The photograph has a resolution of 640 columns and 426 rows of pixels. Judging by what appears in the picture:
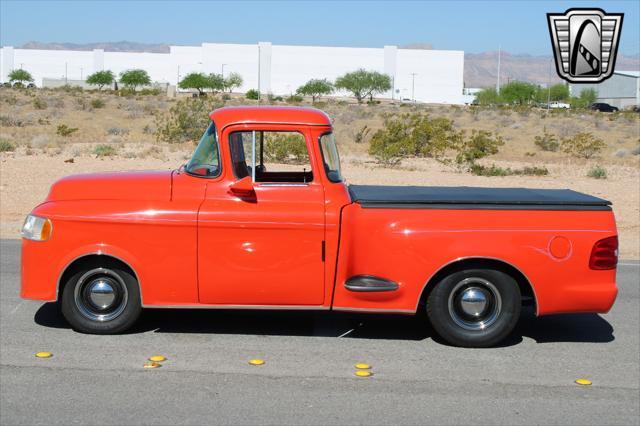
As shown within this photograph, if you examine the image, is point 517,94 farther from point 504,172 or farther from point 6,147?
point 6,147

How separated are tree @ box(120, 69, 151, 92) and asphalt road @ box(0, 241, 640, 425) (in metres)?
96.3

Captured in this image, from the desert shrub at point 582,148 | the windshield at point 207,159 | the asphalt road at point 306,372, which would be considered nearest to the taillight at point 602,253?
the asphalt road at point 306,372

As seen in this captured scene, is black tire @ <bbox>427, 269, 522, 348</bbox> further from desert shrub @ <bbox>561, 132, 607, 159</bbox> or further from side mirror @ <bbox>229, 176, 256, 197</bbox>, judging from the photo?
desert shrub @ <bbox>561, 132, 607, 159</bbox>

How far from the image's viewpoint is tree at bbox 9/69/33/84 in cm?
11176

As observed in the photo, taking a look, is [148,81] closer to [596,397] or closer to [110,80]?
[110,80]

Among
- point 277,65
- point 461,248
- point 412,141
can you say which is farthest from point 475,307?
point 277,65

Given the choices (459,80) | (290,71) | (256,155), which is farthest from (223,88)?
(256,155)

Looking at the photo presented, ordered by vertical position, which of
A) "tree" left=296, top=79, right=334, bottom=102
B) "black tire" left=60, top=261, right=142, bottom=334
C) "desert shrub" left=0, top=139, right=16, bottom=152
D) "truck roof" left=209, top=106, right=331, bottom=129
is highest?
"tree" left=296, top=79, right=334, bottom=102

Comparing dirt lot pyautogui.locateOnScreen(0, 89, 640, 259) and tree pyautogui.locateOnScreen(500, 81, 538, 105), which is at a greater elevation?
tree pyautogui.locateOnScreen(500, 81, 538, 105)

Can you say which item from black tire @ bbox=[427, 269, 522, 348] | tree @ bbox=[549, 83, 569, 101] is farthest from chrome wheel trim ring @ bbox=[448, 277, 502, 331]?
tree @ bbox=[549, 83, 569, 101]

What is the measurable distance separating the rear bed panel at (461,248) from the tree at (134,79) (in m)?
98.1

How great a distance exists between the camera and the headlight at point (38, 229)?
25.3ft

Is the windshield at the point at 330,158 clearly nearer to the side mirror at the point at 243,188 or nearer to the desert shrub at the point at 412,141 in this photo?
the side mirror at the point at 243,188

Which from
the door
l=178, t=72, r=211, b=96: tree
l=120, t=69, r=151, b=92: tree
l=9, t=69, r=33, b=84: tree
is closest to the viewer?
the door
